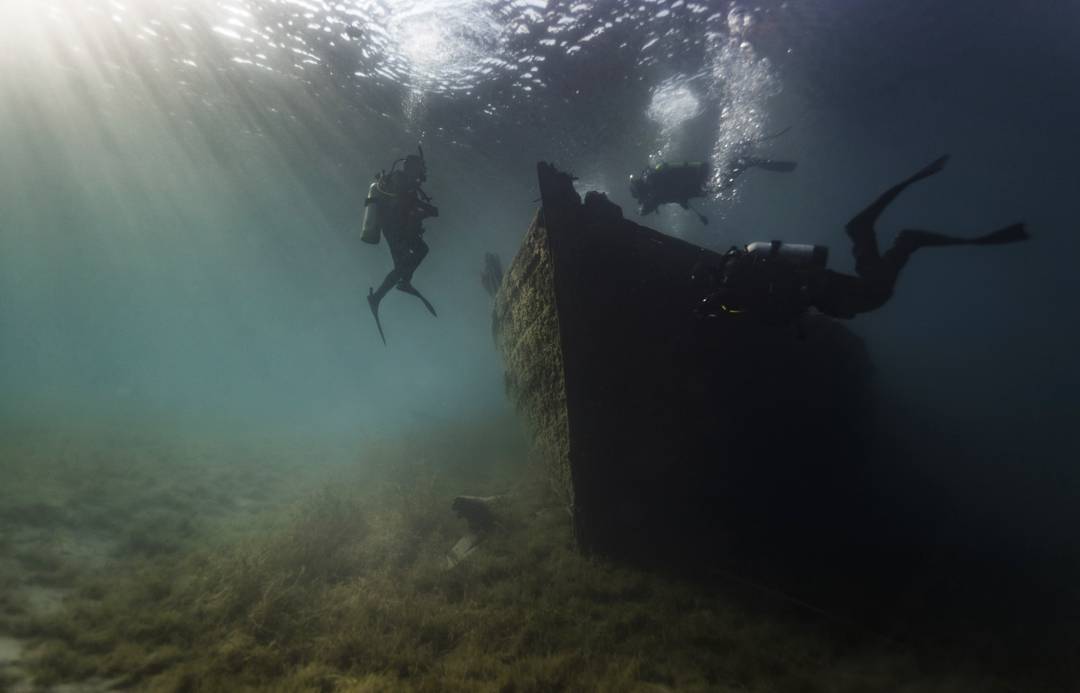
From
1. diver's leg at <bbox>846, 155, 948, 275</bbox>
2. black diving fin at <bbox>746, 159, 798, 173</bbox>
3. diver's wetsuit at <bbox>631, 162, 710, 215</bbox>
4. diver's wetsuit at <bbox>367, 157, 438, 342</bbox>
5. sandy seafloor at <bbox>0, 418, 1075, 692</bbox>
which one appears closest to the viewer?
sandy seafloor at <bbox>0, 418, 1075, 692</bbox>

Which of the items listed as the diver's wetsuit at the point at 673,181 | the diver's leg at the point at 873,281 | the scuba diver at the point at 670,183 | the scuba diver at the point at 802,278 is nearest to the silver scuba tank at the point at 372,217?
the scuba diver at the point at 802,278

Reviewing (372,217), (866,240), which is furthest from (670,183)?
(372,217)

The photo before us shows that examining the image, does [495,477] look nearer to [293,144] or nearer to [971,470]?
[971,470]

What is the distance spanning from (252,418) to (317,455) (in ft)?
63.7

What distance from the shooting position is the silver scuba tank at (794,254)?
15.2 feet

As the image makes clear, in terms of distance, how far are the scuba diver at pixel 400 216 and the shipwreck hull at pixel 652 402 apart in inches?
81.4

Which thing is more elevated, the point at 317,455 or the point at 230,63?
the point at 230,63

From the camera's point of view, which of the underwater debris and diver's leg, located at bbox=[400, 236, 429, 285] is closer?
diver's leg, located at bbox=[400, 236, 429, 285]

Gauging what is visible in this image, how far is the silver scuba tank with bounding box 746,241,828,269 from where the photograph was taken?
463 centimetres

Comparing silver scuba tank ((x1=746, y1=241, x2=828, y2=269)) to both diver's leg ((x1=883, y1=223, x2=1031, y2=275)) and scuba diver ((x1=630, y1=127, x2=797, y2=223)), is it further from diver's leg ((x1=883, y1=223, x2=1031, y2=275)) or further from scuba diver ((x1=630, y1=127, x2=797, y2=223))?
scuba diver ((x1=630, y1=127, x2=797, y2=223))

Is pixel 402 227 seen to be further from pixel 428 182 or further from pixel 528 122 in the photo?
pixel 428 182

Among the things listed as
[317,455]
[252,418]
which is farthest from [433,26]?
[252,418]

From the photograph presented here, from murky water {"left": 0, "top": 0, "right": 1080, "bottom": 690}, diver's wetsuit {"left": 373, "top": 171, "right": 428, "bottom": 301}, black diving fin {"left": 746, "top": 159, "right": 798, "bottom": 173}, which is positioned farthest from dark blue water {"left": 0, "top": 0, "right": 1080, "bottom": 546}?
diver's wetsuit {"left": 373, "top": 171, "right": 428, "bottom": 301}

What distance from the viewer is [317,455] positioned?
19.3 m
